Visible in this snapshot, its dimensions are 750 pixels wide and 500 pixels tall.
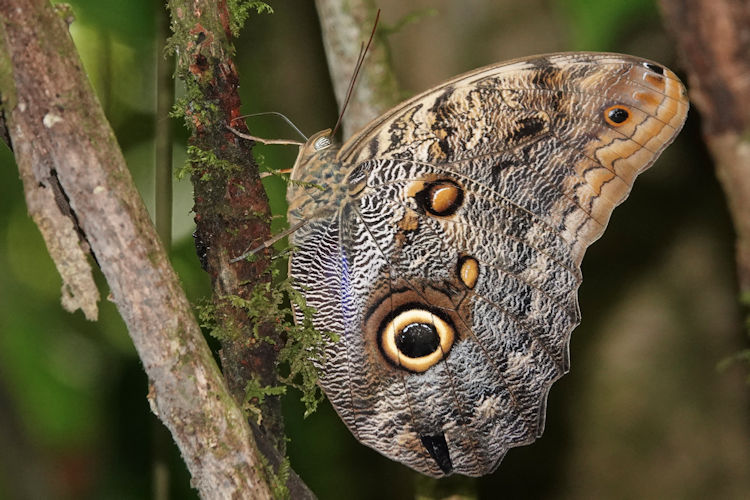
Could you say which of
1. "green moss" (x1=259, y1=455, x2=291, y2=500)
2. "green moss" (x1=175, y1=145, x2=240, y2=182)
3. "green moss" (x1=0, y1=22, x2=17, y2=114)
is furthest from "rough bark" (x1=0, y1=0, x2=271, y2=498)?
"green moss" (x1=175, y1=145, x2=240, y2=182)

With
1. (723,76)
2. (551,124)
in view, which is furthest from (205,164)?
(723,76)

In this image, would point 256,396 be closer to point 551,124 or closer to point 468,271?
point 468,271

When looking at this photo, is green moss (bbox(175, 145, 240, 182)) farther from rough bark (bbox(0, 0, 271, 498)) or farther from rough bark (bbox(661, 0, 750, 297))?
rough bark (bbox(661, 0, 750, 297))

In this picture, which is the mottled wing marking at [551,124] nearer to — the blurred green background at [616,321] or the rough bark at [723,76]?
the rough bark at [723,76]

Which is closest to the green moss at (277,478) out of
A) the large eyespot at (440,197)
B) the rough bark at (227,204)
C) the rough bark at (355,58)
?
the rough bark at (227,204)

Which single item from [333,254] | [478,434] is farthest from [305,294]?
[478,434]

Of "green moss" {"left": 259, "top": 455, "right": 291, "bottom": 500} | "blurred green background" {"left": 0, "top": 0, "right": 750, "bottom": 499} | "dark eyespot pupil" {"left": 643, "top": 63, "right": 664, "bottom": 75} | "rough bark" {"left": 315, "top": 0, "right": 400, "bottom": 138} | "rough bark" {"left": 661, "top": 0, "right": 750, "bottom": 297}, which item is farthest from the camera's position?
"blurred green background" {"left": 0, "top": 0, "right": 750, "bottom": 499}
